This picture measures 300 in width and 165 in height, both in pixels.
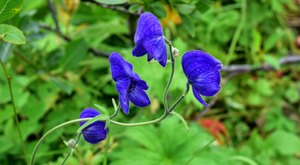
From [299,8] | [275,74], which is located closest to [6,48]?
[275,74]

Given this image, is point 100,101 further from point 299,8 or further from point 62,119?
point 299,8

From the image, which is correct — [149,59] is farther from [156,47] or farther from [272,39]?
[272,39]

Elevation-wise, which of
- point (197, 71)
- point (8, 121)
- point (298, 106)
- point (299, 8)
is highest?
point (197, 71)

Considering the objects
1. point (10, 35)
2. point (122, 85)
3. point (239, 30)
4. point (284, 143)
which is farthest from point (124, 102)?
point (239, 30)

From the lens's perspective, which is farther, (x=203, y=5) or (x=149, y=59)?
(x=203, y=5)

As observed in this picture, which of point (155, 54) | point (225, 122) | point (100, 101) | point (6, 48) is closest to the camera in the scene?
point (155, 54)

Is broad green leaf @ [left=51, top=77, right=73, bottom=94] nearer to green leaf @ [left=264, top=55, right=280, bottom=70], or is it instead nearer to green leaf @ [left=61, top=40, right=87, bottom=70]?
green leaf @ [left=61, top=40, right=87, bottom=70]

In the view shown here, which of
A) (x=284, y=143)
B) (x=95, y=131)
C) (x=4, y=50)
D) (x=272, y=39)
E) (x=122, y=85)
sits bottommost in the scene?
(x=284, y=143)
